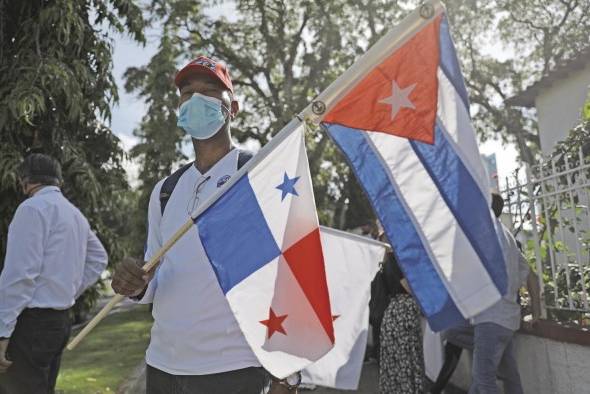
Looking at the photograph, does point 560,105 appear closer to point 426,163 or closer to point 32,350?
point 426,163

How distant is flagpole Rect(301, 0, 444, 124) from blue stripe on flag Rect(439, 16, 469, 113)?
0.24 ft

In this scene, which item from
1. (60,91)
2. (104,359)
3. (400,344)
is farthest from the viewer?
(104,359)

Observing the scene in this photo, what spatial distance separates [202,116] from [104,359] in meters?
7.74

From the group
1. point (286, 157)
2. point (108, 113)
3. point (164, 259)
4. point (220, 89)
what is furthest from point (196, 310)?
point (108, 113)

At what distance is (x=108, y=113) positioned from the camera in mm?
7617

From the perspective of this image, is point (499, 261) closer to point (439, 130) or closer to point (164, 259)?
point (439, 130)

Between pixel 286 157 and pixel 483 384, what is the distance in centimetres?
310

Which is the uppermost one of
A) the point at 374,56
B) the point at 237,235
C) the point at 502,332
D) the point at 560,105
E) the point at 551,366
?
the point at 560,105

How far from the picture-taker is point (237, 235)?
2.17m

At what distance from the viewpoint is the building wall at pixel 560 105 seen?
11.6 metres

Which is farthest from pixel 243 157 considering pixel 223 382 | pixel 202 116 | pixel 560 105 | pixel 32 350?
pixel 560 105

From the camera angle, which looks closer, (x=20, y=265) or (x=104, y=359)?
(x=20, y=265)

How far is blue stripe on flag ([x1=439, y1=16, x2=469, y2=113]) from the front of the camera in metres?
2.13

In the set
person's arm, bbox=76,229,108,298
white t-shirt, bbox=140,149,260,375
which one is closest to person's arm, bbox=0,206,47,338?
person's arm, bbox=76,229,108,298
